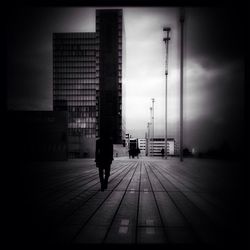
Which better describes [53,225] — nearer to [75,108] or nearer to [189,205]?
[189,205]

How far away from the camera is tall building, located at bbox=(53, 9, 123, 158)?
443 feet

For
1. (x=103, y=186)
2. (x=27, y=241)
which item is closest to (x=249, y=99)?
(x=27, y=241)

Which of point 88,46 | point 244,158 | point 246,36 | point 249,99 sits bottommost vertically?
point 244,158

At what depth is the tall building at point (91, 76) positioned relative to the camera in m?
135

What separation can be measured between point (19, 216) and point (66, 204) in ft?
5.45

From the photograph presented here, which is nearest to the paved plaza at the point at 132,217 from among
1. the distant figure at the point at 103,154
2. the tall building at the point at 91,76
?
the distant figure at the point at 103,154

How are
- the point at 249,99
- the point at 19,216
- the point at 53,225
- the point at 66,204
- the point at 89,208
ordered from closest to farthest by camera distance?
the point at 249,99 → the point at 53,225 → the point at 19,216 → the point at 89,208 → the point at 66,204

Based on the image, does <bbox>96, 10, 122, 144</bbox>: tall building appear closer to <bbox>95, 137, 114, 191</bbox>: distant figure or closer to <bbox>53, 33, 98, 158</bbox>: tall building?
<bbox>53, 33, 98, 158</bbox>: tall building

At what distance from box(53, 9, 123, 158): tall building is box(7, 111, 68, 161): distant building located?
298 feet

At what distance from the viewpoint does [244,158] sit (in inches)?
191

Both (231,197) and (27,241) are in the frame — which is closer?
(27,241)

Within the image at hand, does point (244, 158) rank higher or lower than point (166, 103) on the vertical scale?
lower

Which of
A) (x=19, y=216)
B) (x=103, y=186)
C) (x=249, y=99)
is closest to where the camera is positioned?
(x=249, y=99)

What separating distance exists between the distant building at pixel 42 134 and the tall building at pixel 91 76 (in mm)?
90903
